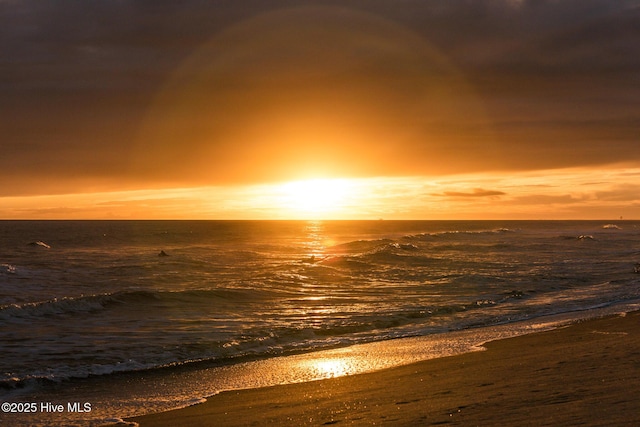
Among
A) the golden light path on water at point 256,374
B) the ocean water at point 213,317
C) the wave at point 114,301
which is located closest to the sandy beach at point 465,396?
the golden light path on water at point 256,374

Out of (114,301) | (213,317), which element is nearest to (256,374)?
(213,317)

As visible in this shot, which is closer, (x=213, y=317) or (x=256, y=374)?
(x=256, y=374)

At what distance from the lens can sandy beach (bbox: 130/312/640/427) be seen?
26.8 ft

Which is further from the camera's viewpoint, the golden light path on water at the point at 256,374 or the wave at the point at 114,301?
the wave at the point at 114,301

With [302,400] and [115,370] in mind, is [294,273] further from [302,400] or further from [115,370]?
[302,400]

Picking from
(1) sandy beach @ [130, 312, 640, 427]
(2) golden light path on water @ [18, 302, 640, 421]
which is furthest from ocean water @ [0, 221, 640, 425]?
(1) sandy beach @ [130, 312, 640, 427]

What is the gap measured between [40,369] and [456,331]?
1144cm

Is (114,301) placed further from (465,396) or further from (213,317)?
(465,396)

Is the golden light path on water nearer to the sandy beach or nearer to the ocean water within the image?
the ocean water

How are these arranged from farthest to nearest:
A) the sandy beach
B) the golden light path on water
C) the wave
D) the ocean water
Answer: the wave, the ocean water, the golden light path on water, the sandy beach


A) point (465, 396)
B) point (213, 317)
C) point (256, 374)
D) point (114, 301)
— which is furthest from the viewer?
point (114, 301)

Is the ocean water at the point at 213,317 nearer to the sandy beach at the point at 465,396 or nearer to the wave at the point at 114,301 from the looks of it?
the wave at the point at 114,301

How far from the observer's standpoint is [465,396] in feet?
31.5

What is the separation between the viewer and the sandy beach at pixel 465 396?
26.8 feet
